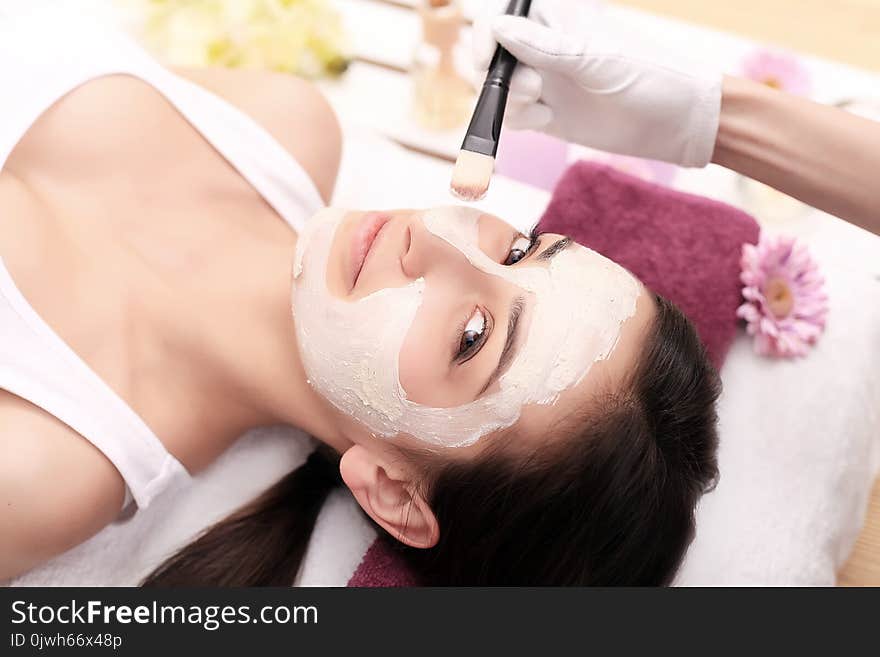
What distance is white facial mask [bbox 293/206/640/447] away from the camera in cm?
80

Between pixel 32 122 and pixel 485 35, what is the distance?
58 centimetres

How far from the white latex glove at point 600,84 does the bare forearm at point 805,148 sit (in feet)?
0.11

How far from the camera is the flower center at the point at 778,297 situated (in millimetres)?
1136

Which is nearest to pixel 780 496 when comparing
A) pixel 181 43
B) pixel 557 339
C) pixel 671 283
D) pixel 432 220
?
pixel 671 283

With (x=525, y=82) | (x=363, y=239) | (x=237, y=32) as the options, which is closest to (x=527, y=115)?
(x=525, y=82)

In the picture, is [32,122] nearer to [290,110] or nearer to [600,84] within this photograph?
[290,110]

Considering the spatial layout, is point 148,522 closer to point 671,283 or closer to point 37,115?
point 37,115

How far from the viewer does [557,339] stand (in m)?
0.80

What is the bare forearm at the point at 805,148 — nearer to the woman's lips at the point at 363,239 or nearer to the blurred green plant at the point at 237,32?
the woman's lips at the point at 363,239

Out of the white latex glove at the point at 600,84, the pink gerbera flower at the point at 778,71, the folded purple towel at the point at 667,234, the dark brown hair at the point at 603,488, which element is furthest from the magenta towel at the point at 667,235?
the pink gerbera flower at the point at 778,71

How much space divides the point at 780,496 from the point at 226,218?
→ 850 mm

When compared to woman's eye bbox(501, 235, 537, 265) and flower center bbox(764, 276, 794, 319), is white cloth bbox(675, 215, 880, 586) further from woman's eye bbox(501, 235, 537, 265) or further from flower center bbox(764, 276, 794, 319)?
woman's eye bbox(501, 235, 537, 265)

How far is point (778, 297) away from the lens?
3.76 ft

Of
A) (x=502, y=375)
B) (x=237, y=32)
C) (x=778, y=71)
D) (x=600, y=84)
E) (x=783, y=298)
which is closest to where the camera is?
(x=502, y=375)
